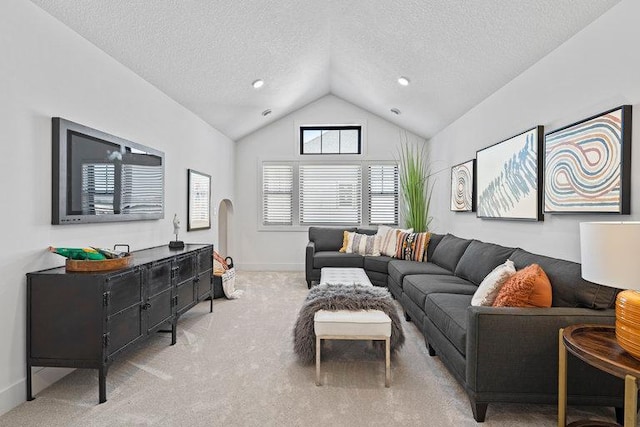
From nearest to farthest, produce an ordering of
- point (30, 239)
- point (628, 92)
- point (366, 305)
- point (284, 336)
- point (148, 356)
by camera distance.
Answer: point (628, 92) < point (30, 239) < point (366, 305) < point (148, 356) < point (284, 336)

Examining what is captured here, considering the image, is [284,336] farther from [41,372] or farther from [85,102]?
[85,102]

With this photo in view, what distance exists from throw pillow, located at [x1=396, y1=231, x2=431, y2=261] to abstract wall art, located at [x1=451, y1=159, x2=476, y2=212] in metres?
0.59

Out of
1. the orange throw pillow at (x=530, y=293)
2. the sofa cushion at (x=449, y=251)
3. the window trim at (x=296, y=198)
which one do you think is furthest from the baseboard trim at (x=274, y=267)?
the orange throw pillow at (x=530, y=293)

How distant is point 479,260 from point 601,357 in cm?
198

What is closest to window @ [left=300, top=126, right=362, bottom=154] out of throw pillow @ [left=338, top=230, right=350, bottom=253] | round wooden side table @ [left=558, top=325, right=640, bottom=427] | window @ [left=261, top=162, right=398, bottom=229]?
window @ [left=261, top=162, right=398, bottom=229]

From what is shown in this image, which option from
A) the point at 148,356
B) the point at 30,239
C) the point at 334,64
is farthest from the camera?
the point at 334,64

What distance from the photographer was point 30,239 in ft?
7.33

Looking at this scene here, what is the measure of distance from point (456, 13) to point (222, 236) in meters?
5.28

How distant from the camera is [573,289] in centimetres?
214

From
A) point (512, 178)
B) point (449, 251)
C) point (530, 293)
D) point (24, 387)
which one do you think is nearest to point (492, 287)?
point (530, 293)

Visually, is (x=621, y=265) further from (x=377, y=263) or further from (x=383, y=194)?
(x=383, y=194)

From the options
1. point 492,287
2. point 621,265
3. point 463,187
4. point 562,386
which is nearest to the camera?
point 621,265

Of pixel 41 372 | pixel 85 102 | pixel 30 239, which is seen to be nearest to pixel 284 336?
pixel 41 372

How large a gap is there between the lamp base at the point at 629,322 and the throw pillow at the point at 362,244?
3883 millimetres
